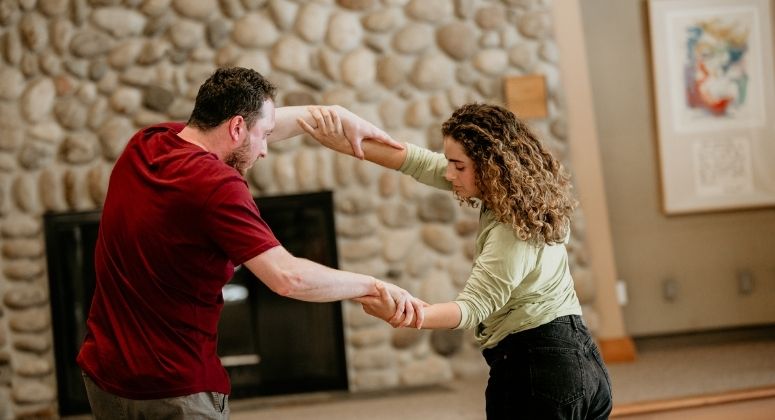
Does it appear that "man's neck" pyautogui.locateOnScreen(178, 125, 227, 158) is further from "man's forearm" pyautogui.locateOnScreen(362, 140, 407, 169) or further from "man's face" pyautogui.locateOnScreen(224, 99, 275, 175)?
"man's forearm" pyautogui.locateOnScreen(362, 140, 407, 169)

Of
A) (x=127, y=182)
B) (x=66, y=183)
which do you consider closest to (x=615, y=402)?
(x=127, y=182)

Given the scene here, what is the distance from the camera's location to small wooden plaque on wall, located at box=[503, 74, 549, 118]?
4254 millimetres

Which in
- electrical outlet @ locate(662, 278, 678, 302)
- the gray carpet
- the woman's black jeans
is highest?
the woman's black jeans

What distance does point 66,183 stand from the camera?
4.09 meters

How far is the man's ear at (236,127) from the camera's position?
1.83m

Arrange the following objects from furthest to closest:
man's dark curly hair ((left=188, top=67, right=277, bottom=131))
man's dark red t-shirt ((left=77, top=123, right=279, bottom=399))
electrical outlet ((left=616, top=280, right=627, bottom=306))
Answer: electrical outlet ((left=616, top=280, right=627, bottom=306)) < man's dark curly hair ((left=188, top=67, right=277, bottom=131)) < man's dark red t-shirt ((left=77, top=123, right=279, bottom=399))

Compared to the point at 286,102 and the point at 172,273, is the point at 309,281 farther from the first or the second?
the point at 286,102

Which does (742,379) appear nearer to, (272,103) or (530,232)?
(530,232)

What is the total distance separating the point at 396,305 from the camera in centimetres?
199

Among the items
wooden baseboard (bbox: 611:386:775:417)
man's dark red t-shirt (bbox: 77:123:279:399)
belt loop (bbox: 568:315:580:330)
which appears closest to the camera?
man's dark red t-shirt (bbox: 77:123:279:399)

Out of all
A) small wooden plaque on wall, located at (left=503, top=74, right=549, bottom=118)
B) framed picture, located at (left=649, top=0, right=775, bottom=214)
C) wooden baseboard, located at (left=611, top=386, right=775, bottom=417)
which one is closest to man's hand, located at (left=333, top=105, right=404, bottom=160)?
wooden baseboard, located at (left=611, top=386, right=775, bottom=417)

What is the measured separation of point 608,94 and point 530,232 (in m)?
2.99

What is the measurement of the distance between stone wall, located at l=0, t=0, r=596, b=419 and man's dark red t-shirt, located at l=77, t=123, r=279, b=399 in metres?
2.41

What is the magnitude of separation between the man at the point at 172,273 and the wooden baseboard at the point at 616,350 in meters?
2.90
